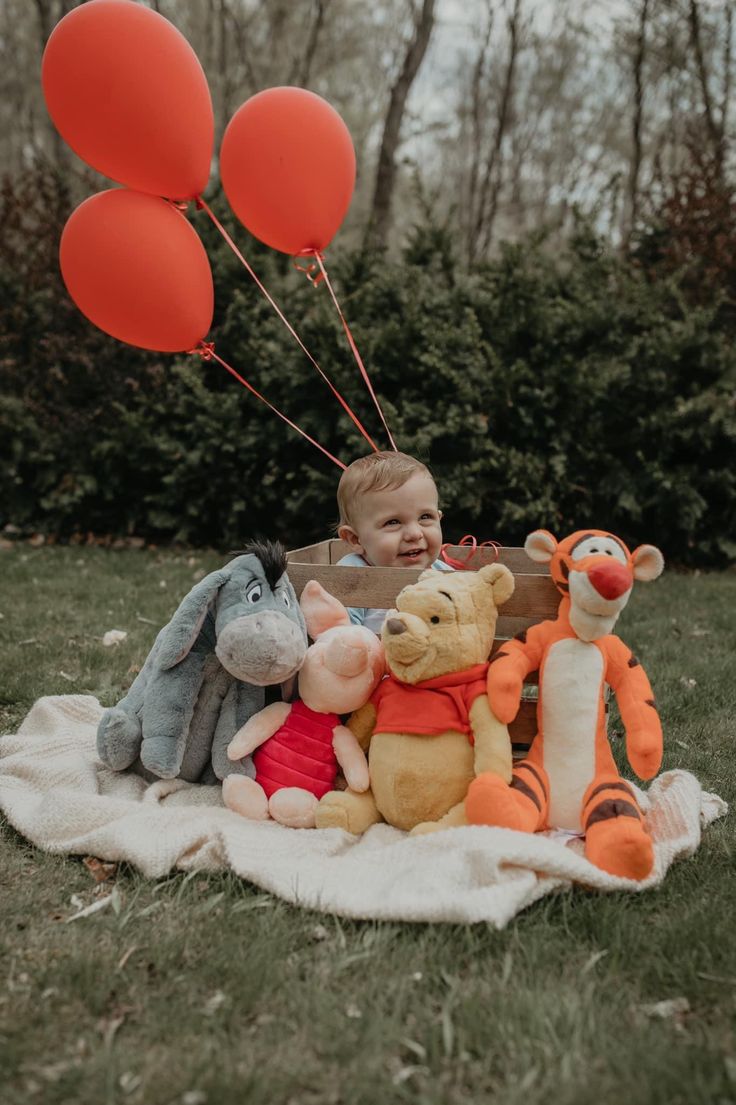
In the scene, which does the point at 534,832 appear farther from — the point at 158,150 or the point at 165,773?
the point at 158,150

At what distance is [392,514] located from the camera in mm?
2959

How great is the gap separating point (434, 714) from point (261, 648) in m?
0.50

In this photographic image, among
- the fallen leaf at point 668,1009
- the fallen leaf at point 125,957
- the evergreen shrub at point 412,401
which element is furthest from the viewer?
the evergreen shrub at point 412,401

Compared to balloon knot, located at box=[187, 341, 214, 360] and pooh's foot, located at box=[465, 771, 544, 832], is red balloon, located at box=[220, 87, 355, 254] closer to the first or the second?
balloon knot, located at box=[187, 341, 214, 360]

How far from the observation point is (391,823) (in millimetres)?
2443

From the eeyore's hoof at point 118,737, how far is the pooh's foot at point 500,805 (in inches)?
42.0

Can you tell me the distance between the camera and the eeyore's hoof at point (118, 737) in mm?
2668

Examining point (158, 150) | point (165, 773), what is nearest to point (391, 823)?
point (165, 773)

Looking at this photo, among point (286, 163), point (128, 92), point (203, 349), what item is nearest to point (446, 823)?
point (203, 349)

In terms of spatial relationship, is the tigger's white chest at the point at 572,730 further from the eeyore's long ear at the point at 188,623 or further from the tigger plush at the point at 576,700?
the eeyore's long ear at the point at 188,623

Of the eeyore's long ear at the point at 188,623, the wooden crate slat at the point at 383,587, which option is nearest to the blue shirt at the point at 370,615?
the wooden crate slat at the point at 383,587

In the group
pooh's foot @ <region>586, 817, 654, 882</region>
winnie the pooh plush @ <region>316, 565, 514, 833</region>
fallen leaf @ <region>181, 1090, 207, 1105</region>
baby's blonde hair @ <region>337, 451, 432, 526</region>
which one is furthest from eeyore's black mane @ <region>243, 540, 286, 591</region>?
fallen leaf @ <region>181, 1090, 207, 1105</region>

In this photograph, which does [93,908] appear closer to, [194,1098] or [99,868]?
[99,868]

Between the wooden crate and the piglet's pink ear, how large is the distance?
87mm
